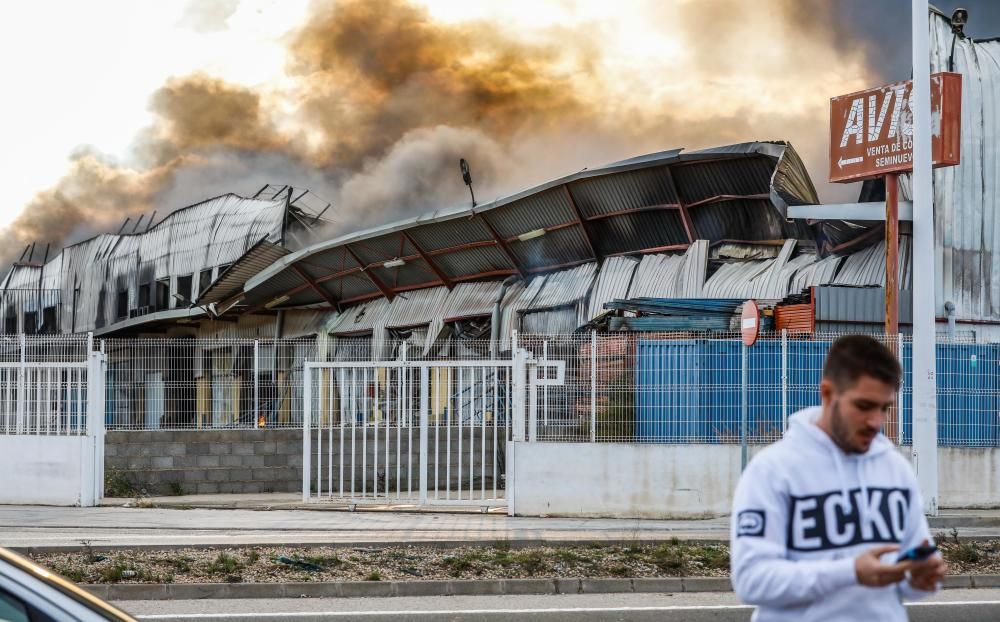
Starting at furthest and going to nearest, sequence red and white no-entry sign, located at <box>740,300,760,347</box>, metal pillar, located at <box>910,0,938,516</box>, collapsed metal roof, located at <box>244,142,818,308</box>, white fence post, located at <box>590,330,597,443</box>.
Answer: collapsed metal roof, located at <box>244,142,818,308</box> → white fence post, located at <box>590,330,597,443</box> → metal pillar, located at <box>910,0,938,516</box> → red and white no-entry sign, located at <box>740,300,760,347</box>

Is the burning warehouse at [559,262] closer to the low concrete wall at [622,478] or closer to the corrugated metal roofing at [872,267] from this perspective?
the corrugated metal roofing at [872,267]

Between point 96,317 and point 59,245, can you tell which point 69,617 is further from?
point 59,245

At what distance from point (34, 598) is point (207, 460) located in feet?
63.4

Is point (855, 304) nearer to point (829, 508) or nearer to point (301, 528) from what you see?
point (301, 528)

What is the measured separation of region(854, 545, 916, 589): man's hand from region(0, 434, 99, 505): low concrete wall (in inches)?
703

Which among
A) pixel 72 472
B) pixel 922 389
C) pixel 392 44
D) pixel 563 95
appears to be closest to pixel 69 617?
pixel 922 389

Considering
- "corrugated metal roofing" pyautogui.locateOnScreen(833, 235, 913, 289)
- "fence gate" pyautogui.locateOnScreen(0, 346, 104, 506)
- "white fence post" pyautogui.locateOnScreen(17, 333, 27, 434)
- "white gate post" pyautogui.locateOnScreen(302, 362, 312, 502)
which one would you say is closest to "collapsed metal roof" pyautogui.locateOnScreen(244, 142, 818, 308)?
"corrugated metal roofing" pyautogui.locateOnScreen(833, 235, 913, 289)

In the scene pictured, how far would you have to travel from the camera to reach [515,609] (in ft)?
33.2

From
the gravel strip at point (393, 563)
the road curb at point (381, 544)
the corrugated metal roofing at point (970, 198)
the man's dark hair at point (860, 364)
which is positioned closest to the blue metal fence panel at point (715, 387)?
the road curb at point (381, 544)

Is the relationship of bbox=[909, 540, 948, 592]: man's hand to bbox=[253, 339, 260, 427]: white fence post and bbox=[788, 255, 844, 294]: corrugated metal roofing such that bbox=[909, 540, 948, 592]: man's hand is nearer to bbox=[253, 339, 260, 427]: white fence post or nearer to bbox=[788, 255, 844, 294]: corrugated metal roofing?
bbox=[253, 339, 260, 427]: white fence post

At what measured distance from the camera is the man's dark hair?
3.39 metres

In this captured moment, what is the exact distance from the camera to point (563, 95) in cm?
4688

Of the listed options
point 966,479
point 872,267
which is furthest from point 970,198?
point 966,479

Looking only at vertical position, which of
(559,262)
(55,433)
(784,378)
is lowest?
(55,433)
